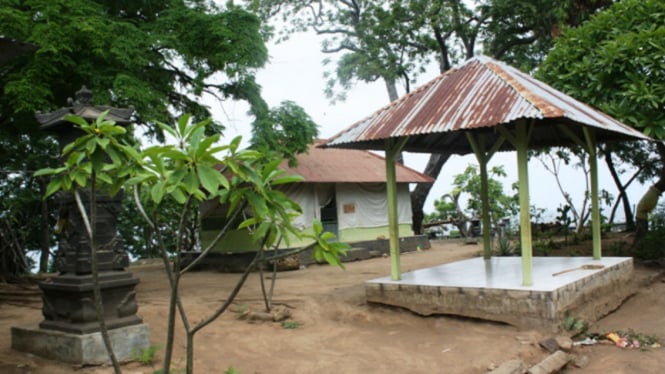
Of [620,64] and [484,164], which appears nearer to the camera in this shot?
[620,64]

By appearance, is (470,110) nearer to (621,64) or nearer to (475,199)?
(621,64)

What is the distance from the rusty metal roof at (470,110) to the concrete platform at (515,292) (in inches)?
86.3

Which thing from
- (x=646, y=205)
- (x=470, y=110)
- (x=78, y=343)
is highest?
(x=470, y=110)

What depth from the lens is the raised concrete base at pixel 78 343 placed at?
18.9ft

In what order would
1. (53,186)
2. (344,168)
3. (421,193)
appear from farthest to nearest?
(421,193)
(344,168)
(53,186)

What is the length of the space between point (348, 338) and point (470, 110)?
359 cm

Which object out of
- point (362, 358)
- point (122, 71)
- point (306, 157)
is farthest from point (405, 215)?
point (362, 358)

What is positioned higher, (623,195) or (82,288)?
(623,195)

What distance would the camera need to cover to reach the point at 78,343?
18.9 ft

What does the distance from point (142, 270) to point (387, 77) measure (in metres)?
10.8

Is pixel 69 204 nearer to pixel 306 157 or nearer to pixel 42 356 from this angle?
pixel 42 356

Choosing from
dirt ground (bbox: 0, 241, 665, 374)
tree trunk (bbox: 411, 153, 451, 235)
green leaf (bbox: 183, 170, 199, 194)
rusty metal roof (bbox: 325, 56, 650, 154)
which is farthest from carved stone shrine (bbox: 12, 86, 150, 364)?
tree trunk (bbox: 411, 153, 451, 235)

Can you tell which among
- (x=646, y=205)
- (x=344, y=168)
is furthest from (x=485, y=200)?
(x=344, y=168)

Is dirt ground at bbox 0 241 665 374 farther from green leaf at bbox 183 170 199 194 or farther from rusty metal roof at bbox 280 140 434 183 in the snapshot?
rusty metal roof at bbox 280 140 434 183
